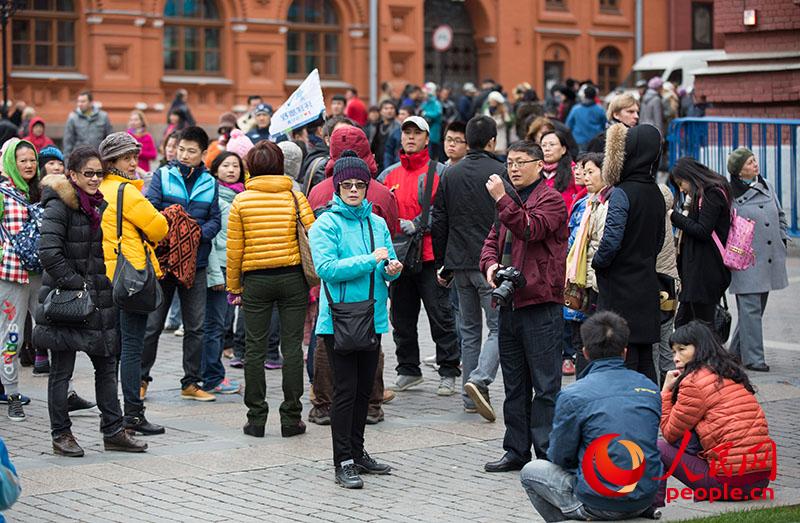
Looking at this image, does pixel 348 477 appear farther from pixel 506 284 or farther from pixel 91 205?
pixel 91 205

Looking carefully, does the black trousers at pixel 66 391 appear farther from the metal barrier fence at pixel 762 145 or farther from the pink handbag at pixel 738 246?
the metal barrier fence at pixel 762 145

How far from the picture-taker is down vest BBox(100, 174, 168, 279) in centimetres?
948

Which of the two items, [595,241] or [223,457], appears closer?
[223,457]

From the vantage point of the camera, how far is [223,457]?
9.17 m

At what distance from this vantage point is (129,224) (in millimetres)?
9523

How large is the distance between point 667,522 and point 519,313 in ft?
7.13

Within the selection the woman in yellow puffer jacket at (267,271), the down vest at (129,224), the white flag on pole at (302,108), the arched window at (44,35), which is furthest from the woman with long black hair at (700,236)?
the arched window at (44,35)

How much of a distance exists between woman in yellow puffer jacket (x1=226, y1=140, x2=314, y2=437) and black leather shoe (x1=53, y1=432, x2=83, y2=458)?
3.85 ft

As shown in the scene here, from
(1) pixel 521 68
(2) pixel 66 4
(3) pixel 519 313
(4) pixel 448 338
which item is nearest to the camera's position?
(3) pixel 519 313

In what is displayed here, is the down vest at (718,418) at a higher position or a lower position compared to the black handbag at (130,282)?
lower

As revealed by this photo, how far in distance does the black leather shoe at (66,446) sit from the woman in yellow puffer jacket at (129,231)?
61 centimetres

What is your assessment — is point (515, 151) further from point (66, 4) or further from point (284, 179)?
point (66, 4)

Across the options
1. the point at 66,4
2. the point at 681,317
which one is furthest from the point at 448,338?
the point at 66,4

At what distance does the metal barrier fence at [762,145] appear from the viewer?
18.3m
